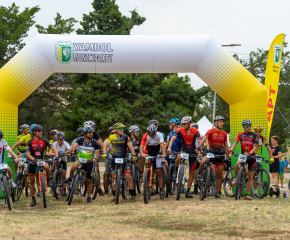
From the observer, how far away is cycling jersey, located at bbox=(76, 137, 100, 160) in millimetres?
9695

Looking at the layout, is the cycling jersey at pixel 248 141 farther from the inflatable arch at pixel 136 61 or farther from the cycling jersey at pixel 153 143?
the cycling jersey at pixel 153 143

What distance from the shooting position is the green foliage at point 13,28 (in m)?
33.7

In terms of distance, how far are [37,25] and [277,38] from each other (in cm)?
2536

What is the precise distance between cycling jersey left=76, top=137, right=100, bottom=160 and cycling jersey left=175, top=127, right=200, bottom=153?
84.2 inches

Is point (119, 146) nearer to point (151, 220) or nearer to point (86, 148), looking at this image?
point (86, 148)

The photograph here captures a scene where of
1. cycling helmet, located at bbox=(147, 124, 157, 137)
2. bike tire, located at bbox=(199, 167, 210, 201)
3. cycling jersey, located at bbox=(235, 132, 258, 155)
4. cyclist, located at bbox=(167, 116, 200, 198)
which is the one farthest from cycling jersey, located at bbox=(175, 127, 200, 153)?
cycling jersey, located at bbox=(235, 132, 258, 155)

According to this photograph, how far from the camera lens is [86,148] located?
A: 31.8ft

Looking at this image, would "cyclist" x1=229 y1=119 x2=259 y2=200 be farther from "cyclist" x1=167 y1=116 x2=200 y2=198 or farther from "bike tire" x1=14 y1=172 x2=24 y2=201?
"bike tire" x1=14 y1=172 x2=24 y2=201

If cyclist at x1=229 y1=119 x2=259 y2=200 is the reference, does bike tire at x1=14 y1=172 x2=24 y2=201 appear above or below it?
below

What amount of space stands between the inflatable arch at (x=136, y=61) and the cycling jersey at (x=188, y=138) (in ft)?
5.54

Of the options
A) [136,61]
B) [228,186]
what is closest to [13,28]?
[136,61]

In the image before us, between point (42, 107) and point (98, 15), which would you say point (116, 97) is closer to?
point (98, 15)

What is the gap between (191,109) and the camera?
1277 inches

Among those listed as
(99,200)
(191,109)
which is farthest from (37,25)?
(99,200)
